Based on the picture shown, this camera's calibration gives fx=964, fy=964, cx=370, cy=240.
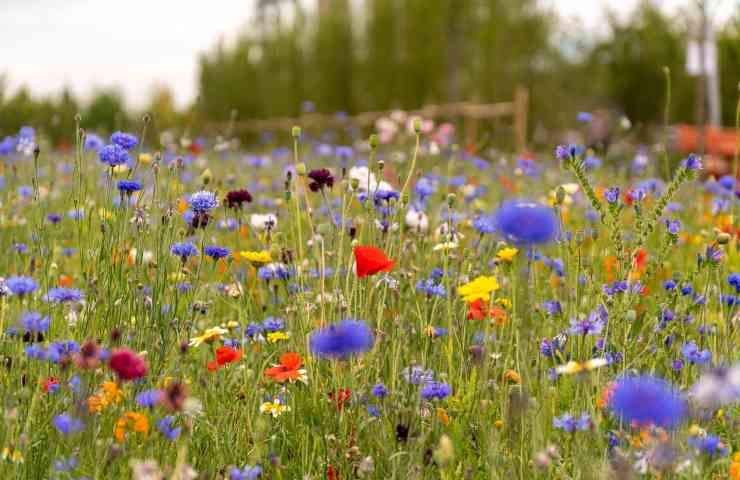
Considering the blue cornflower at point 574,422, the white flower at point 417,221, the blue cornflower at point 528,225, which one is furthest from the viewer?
the white flower at point 417,221

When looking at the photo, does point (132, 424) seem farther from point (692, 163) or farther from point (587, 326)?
point (692, 163)

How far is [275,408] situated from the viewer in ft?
7.01

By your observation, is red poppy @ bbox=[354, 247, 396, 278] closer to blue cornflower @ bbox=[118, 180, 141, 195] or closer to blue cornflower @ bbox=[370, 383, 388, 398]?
blue cornflower @ bbox=[370, 383, 388, 398]

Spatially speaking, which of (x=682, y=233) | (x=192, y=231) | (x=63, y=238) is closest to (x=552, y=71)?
(x=682, y=233)

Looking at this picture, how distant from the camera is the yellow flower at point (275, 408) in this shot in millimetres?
2123

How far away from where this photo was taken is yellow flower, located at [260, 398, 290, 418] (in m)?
2.12

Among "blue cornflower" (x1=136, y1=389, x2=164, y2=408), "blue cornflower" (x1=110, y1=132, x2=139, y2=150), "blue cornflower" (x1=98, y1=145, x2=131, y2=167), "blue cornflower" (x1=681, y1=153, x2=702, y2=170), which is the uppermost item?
"blue cornflower" (x1=110, y1=132, x2=139, y2=150)

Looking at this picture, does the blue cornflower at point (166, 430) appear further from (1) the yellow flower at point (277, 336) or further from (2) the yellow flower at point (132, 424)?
(1) the yellow flower at point (277, 336)

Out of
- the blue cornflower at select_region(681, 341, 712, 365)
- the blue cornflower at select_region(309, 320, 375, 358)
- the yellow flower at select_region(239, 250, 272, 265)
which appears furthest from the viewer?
the yellow flower at select_region(239, 250, 272, 265)

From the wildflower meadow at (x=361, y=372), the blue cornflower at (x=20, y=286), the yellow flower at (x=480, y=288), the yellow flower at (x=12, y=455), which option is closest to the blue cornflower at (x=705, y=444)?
the wildflower meadow at (x=361, y=372)

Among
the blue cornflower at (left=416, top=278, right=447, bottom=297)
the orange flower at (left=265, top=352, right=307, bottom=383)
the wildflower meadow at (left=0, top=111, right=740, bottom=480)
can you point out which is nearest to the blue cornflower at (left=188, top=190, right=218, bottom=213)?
the wildflower meadow at (left=0, top=111, right=740, bottom=480)

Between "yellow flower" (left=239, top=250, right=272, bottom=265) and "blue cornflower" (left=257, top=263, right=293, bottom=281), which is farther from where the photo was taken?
"blue cornflower" (left=257, top=263, right=293, bottom=281)

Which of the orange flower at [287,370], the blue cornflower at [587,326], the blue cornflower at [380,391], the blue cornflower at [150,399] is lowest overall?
the blue cornflower at [380,391]

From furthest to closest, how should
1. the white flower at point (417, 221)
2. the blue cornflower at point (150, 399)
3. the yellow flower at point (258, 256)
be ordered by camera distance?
the white flower at point (417, 221)
the yellow flower at point (258, 256)
the blue cornflower at point (150, 399)
